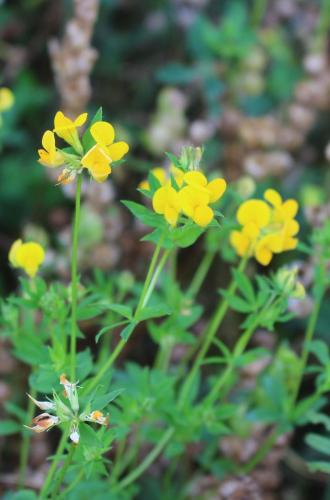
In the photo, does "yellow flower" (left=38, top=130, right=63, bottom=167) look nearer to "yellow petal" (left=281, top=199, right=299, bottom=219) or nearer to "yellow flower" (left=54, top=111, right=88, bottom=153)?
"yellow flower" (left=54, top=111, right=88, bottom=153)

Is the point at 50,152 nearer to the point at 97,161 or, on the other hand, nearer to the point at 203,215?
the point at 97,161

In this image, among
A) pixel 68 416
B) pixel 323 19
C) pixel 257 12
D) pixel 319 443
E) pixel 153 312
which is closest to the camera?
pixel 68 416

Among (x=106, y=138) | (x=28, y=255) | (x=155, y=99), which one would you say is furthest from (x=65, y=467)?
(x=155, y=99)

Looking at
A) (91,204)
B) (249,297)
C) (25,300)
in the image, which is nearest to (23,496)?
(25,300)

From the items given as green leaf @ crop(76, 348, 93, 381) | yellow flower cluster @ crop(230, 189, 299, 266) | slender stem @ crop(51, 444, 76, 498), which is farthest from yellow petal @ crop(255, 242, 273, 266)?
slender stem @ crop(51, 444, 76, 498)

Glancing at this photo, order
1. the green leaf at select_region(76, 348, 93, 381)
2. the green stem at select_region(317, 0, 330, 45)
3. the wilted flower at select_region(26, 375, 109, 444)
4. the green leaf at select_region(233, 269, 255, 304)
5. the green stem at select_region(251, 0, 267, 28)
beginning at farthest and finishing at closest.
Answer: the green stem at select_region(251, 0, 267, 28) < the green stem at select_region(317, 0, 330, 45) < the green leaf at select_region(233, 269, 255, 304) < the green leaf at select_region(76, 348, 93, 381) < the wilted flower at select_region(26, 375, 109, 444)

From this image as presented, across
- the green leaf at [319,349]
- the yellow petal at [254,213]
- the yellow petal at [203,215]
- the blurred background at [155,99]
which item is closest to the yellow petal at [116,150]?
the yellow petal at [203,215]
